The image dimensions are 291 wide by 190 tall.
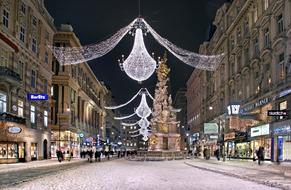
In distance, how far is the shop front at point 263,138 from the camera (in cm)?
4766

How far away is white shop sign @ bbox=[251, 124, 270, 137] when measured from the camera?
155 ft

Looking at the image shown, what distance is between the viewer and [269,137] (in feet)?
153

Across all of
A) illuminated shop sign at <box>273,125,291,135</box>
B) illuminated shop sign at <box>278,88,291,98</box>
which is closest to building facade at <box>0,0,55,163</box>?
illuminated shop sign at <box>273,125,291,135</box>

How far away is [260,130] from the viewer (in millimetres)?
50438

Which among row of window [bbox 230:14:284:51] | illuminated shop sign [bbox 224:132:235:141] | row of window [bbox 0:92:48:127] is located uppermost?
row of window [bbox 230:14:284:51]

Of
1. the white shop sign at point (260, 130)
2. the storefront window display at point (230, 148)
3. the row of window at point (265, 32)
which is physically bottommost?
the storefront window display at point (230, 148)

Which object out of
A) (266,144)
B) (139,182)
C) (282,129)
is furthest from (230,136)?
(139,182)

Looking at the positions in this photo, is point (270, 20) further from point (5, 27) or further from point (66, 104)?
point (66, 104)

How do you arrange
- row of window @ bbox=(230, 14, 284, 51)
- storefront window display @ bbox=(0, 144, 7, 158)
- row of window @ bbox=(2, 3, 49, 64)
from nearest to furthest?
row of window @ bbox=(230, 14, 284, 51), storefront window display @ bbox=(0, 144, 7, 158), row of window @ bbox=(2, 3, 49, 64)

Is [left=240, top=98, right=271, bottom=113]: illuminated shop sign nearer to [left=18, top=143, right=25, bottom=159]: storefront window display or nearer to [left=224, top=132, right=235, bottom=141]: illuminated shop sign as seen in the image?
[left=224, top=132, right=235, bottom=141]: illuminated shop sign

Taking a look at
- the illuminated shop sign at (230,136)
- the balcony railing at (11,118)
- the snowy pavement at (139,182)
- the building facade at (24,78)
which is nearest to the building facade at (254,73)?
the illuminated shop sign at (230,136)

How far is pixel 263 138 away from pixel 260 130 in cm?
116

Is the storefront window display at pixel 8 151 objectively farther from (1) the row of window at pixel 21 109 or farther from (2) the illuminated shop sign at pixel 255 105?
(2) the illuminated shop sign at pixel 255 105

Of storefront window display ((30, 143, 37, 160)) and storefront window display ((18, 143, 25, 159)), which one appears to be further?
storefront window display ((30, 143, 37, 160))
